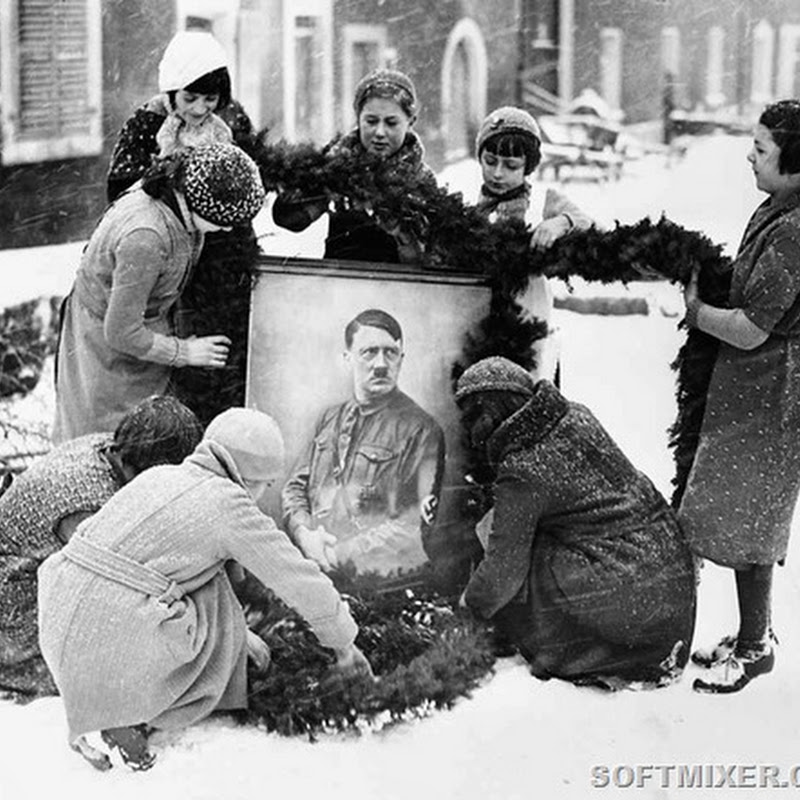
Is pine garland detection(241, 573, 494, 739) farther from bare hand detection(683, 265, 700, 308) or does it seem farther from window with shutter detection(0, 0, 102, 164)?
window with shutter detection(0, 0, 102, 164)

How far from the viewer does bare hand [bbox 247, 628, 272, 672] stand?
2.02 meters

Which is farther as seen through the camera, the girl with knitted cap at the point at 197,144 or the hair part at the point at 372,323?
the hair part at the point at 372,323

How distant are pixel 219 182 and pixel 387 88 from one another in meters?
0.33

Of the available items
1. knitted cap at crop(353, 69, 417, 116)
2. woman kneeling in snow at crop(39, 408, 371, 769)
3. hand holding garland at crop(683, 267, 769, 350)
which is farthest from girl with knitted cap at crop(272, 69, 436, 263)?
hand holding garland at crop(683, 267, 769, 350)

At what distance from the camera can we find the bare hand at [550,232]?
6.67ft

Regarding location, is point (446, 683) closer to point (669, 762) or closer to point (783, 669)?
point (669, 762)

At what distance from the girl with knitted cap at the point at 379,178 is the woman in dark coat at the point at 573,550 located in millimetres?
254

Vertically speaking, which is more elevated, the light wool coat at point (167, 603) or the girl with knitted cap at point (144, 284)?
the girl with knitted cap at point (144, 284)

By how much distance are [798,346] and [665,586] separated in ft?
1.45

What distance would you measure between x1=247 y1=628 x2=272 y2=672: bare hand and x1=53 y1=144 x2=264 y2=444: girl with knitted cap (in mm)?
411

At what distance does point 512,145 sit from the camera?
2.08m

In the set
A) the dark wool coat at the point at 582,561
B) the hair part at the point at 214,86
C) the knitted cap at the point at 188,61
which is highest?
the knitted cap at the point at 188,61

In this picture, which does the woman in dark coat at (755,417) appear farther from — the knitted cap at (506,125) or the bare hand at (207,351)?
the bare hand at (207,351)

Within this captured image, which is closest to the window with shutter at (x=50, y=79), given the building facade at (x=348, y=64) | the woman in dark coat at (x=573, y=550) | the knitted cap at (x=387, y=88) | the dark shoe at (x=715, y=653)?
the building facade at (x=348, y=64)
